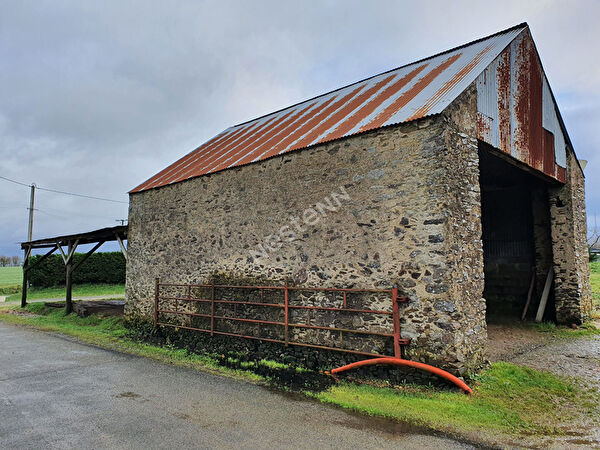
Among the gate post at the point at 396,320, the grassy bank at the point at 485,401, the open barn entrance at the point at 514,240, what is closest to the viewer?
the grassy bank at the point at 485,401

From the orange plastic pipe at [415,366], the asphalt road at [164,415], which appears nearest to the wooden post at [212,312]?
the asphalt road at [164,415]

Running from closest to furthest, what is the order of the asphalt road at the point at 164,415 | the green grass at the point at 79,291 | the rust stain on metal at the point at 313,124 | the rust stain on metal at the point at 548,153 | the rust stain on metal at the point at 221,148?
the asphalt road at the point at 164,415 → the rust stain on metal at the point at 313,124 → the rust stain on metal at the point at 548,153 → the rust stain on metal at the point at 221,148 → the green grass at the point at 79,291

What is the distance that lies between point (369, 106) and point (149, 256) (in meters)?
7.49

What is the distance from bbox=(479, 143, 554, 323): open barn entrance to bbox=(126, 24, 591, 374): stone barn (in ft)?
0.13

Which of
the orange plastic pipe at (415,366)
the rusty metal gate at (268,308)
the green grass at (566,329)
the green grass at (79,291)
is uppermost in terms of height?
the rusty metal gate at (268,308)

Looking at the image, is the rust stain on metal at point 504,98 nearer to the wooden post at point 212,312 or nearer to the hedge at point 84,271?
the wooden post at point 212,312

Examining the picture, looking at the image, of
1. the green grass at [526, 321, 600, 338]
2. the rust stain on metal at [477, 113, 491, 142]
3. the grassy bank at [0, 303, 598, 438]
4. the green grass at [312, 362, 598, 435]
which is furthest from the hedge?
the rust stain on metal at [477, 113, 491, 142]

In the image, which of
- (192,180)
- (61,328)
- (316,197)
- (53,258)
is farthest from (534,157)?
(53,258)

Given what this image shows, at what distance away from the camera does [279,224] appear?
812 cm

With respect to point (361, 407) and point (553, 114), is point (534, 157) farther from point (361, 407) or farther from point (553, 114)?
point (361, 407)

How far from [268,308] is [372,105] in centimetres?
484

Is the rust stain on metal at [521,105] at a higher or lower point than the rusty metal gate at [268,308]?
higher

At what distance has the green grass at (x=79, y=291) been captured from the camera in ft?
70.5

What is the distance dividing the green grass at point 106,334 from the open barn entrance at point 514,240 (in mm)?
8010
